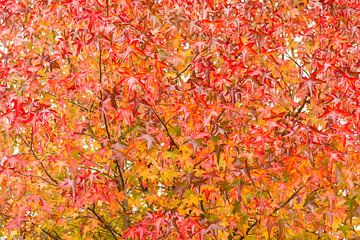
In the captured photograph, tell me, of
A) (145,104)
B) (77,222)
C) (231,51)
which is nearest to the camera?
(145,104)

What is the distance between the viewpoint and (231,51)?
4922 mm

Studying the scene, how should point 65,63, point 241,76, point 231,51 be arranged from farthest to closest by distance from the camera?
point 65,63, point 231,51, point 241,76

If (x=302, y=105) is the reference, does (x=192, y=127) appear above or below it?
below

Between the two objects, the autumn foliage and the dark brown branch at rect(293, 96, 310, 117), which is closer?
the autumn foliage

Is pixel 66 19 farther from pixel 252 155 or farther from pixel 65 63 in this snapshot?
pixel 252 155

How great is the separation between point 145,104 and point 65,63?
2494mm

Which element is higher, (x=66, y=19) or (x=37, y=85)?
(x=66, y=19)

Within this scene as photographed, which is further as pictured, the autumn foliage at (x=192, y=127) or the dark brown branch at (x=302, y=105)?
the dark brown branch at (x=302, y=105)

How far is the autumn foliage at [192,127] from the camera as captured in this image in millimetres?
4129

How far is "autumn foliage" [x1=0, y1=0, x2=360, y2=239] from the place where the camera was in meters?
4.13

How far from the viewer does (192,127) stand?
4496mm

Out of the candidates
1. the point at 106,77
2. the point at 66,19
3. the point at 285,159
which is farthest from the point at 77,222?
the point at 285,159

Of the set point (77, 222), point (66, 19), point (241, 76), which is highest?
point (66, 19)

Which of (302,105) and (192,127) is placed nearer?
(192,127)
